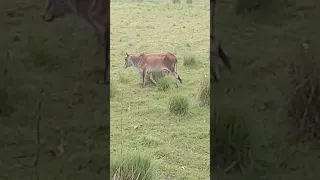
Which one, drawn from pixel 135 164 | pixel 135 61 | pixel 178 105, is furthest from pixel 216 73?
pixel 135 61

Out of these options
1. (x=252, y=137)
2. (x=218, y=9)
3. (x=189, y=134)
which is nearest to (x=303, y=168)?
(x=252, y=137)

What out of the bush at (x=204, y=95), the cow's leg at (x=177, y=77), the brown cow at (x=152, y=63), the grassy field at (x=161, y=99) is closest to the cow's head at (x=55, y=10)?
the grassy field at (x=161, y=99)

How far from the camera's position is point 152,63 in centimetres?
597

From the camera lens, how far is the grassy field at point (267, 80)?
51 centimetres

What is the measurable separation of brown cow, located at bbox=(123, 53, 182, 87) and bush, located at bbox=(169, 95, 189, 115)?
1.43m

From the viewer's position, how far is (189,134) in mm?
3473

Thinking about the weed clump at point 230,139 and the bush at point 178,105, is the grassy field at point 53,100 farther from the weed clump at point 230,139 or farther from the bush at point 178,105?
the bush at point 178,105

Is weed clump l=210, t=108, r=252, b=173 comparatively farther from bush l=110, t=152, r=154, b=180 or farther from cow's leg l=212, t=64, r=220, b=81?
bush l=110, t=152, r=154, b=180

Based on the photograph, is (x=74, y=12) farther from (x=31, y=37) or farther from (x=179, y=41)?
(x=179, y=41)

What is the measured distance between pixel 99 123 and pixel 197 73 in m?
5.35

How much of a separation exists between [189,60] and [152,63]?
0.51 m

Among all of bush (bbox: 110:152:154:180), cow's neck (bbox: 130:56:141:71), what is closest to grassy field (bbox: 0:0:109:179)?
bush (bbox: 110:152:154:180)

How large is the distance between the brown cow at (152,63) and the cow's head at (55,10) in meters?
5.15

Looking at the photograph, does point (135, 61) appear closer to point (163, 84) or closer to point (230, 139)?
point (163, 84)
